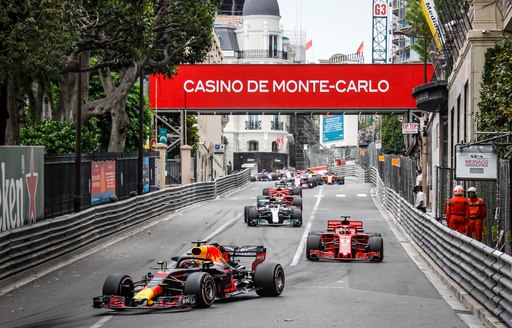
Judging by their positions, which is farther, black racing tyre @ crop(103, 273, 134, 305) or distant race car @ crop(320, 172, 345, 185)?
distant race car @ crop(320, 172, 345, 185)

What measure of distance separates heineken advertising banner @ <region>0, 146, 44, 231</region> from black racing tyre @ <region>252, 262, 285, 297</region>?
7.12 meters

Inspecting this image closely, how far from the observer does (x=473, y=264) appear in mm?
15625

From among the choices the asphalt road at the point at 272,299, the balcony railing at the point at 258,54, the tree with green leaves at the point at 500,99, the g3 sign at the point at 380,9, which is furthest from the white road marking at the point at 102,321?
the g3 sign at the point at 380,9

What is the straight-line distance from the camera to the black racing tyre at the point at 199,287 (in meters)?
14.4

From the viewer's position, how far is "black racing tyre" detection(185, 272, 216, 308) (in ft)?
47.1

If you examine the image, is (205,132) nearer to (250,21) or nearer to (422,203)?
(250,21)

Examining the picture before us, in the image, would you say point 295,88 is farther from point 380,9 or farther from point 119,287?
point 380,9

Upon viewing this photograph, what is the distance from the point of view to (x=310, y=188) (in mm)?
66938

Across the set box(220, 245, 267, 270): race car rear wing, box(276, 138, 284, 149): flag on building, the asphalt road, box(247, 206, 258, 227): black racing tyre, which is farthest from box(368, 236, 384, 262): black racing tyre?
box(276, 138, 284, 149): flag on building

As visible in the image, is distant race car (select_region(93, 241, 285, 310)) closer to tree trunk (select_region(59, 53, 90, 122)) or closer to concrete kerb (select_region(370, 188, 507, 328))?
concrete kerb (select_region(370, 188, 507, 328))

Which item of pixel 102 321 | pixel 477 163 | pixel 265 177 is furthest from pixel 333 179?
pixel 102 321

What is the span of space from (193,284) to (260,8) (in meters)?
102

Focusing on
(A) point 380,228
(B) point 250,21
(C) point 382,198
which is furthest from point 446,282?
(B) point 250,21

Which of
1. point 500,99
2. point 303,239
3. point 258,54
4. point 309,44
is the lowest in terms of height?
point 303,239
